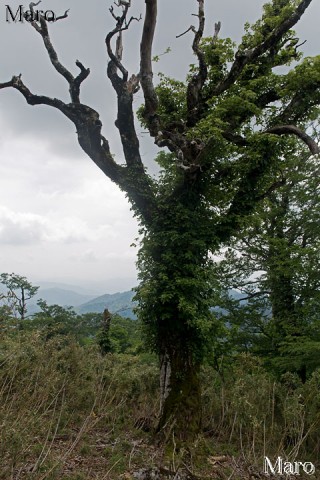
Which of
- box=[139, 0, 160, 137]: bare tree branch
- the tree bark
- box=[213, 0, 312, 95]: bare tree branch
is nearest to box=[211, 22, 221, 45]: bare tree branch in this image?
box=[213, 0, 312, 95]: bare tree branch

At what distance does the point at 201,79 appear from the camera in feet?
33.8

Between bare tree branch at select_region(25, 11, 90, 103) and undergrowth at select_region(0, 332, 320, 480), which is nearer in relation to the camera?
undergrowth at select_region(0, 332, 320, 480)

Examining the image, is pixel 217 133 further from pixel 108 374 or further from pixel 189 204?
pixel 108 374

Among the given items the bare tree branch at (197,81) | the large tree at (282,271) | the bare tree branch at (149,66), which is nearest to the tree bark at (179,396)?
the large tree at (282,271)

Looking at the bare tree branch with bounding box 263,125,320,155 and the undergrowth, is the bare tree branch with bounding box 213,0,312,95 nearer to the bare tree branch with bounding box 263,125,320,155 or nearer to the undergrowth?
the bare tree branch with bounding box 263,125,320,155

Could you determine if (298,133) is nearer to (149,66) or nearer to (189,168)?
(189,168)

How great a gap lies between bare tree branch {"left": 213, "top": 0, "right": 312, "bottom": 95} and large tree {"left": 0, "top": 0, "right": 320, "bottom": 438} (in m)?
0.03

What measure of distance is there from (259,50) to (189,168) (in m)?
5.00

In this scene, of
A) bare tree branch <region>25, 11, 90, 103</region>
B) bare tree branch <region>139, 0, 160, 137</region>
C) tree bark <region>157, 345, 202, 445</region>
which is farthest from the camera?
bare tree branch <region>25, 11, 90, 103</region>

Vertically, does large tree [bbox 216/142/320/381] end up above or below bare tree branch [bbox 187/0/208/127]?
below

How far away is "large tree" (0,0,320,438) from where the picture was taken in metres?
8.74

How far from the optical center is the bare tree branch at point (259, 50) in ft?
33.3

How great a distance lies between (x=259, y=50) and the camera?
36.1ft

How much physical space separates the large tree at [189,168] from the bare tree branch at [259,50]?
0.03m
